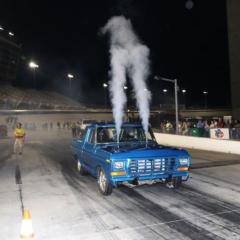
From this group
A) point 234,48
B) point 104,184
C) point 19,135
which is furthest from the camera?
point 234,48

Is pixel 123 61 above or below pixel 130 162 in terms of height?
above

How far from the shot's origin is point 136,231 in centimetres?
674

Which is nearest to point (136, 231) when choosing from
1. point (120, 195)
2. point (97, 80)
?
point (120, 195)

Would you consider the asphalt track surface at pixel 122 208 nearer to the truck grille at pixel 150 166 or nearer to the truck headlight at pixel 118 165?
the truck grille at pixel 150 166

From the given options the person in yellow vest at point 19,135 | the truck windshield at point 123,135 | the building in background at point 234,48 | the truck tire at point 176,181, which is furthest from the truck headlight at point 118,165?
the building in background at point 234,48

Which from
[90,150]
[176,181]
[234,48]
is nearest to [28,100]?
[234,48]

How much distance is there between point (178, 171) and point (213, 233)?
126 inches

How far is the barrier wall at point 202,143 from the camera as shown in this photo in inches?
822

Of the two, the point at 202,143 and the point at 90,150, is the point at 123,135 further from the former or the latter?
the point at 202,143

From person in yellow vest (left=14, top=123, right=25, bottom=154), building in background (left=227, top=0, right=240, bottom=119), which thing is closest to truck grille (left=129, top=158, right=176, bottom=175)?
person in yellow vest (left=14, top=123, right=25, bottom=154)

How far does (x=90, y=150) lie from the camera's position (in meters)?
11.1

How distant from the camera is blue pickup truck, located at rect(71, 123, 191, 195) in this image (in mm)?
9133

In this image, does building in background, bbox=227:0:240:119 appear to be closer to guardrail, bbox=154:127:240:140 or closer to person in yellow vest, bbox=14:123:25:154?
guardrail, bbox=154:127:240:140

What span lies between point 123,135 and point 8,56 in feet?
262
